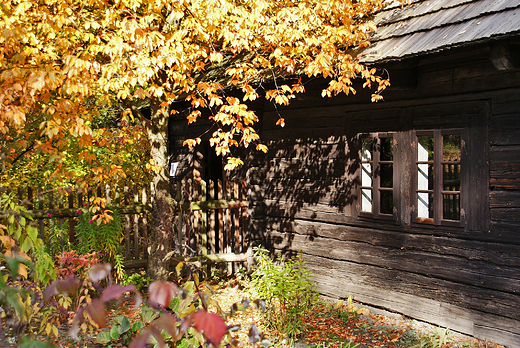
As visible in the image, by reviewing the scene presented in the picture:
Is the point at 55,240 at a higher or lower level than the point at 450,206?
lower

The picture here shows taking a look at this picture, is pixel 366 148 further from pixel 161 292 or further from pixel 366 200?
pixel 161 292

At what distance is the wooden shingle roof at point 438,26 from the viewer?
4707mm

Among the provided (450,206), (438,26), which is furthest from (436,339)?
(450,206)

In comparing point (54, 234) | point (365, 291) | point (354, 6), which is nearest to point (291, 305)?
point (365, 291)

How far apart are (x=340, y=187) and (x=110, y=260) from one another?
3.62m

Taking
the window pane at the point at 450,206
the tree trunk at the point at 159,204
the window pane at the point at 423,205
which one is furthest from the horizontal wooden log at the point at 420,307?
the window pane at the point at 450,206

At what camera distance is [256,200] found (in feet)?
26.9

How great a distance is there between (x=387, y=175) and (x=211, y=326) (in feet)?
23.1

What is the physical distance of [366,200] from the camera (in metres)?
6.75

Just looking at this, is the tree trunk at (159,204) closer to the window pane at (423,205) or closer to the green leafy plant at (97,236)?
the green leafy plant at (97,236)

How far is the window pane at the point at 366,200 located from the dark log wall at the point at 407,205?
149mm

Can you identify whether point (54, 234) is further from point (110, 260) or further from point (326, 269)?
point (326, 269)

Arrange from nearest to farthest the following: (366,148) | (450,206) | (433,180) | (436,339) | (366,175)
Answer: (436,339), (433,180), (366,175), (366,148), (450,206)

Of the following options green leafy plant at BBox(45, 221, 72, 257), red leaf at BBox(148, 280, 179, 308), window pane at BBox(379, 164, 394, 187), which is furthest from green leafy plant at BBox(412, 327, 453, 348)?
green leafy plant at BBox(45, 221, 72, 257)
